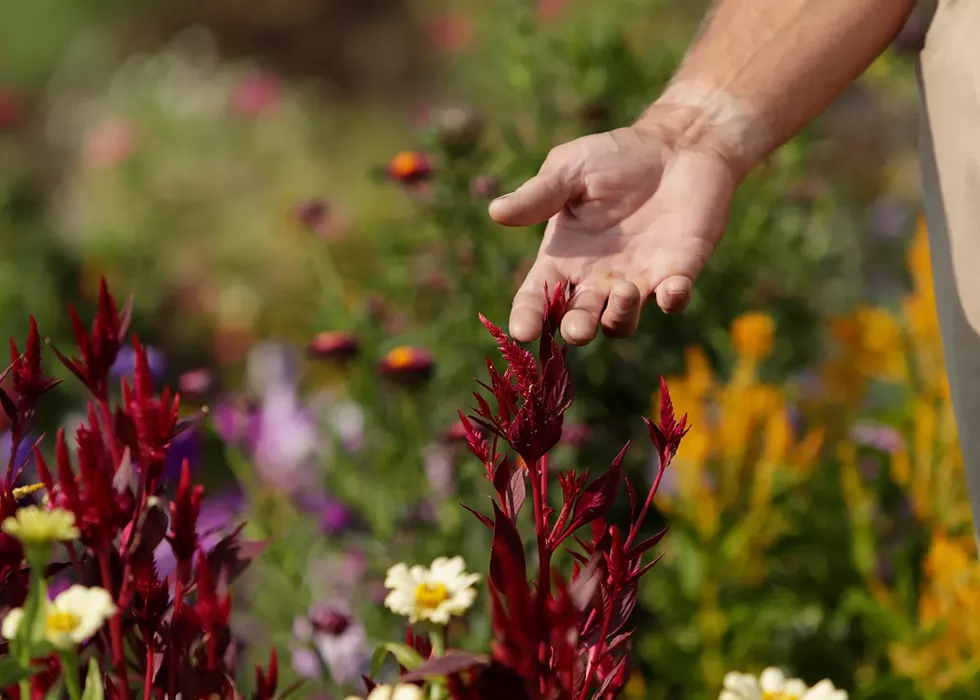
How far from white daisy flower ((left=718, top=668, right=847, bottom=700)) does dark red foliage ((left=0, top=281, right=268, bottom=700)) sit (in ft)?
1.09

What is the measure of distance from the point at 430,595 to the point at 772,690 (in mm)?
280

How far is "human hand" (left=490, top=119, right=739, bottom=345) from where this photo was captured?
1.01m

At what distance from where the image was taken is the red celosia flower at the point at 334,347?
60.4 inches

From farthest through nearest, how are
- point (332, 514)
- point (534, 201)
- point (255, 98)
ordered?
1. point (255, 98)
2. point (332, 514)
3. point (534, 201)

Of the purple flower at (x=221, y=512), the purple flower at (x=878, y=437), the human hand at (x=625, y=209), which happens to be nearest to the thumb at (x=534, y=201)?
the human hand at (x=625, y=209)

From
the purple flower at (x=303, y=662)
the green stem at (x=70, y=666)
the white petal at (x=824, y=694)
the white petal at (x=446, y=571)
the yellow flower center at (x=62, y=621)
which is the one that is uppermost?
the yellow flower center at (x=62, y=621)

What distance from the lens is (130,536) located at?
2.16 feet

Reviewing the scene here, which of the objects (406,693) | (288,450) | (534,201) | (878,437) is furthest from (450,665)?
(878,437)

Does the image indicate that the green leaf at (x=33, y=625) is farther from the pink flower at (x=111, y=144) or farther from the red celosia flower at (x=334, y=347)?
the pink flower at (x=111, y=144)

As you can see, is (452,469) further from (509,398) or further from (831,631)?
(509,398)

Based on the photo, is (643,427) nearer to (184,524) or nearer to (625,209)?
(625,209)

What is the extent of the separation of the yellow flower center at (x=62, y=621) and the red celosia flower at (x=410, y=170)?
43.7 inches

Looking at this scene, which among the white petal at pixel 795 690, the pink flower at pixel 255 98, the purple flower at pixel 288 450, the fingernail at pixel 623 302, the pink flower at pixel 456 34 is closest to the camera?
the white petal at pixel 795 690

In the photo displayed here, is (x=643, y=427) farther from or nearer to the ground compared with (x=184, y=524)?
nearer to the ground
